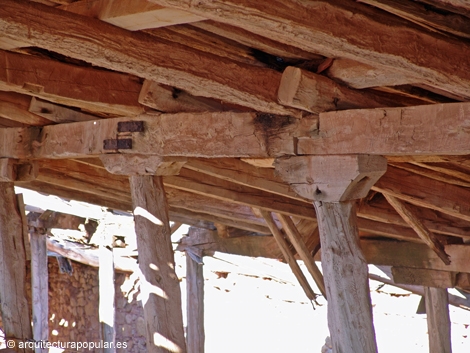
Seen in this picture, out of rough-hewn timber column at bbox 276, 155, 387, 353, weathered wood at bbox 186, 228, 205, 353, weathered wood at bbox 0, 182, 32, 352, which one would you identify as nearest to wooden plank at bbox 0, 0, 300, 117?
rough-hewn timber column at bbox 276, 155, 387, 353

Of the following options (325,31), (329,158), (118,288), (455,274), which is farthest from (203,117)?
(118,288)

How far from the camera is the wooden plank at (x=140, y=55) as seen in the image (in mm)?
3092

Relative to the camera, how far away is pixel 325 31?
8.86 feet

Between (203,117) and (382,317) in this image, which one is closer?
(203,117)

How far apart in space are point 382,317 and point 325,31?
7.18 m

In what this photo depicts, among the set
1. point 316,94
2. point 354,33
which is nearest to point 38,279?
point 316,94

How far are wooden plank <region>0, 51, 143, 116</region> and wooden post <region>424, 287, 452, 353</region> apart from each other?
4.08m

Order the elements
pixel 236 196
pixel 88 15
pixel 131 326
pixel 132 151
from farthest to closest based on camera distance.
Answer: pixel 131 326, pixel 236 196, pixel 132 151, pixel 88 15

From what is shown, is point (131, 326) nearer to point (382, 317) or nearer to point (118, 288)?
point (118, 288)

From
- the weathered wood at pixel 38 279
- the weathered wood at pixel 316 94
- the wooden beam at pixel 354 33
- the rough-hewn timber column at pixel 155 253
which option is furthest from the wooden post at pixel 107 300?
the wooden beam at pixel 354 33

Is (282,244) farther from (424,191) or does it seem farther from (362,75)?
(362,75)

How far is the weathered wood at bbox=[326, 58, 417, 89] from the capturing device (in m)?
3.18

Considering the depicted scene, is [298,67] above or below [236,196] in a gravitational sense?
below

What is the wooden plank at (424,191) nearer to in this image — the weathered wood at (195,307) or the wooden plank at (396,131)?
the wooden plank at (396,131)
